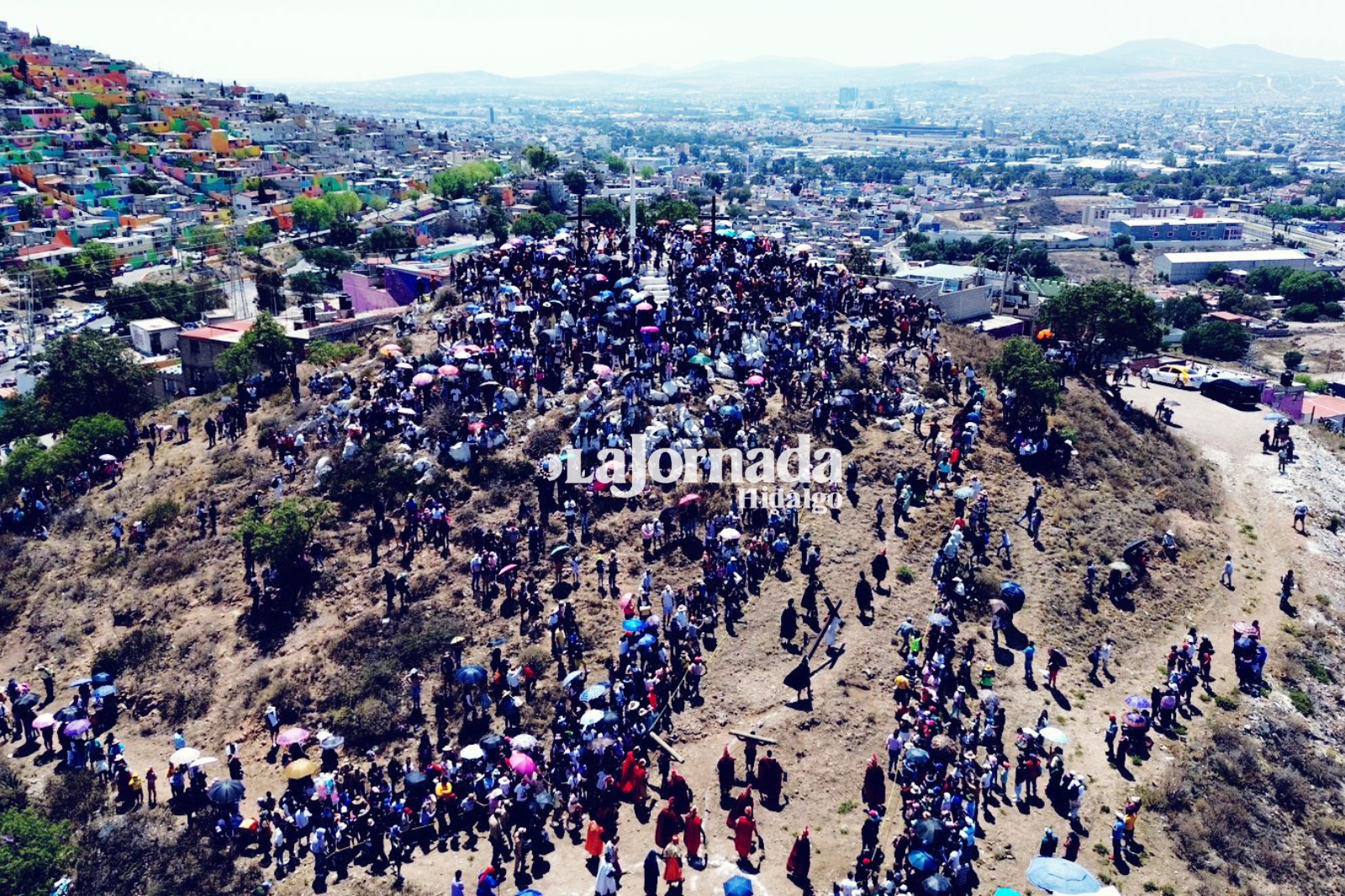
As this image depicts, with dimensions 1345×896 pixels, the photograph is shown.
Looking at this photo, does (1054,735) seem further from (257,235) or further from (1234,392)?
(257,235)

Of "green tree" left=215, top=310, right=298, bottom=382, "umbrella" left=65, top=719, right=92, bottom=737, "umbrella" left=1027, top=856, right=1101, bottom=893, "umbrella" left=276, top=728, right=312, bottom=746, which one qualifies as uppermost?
"green tree" left=215, top=310, right=298, bottom=382

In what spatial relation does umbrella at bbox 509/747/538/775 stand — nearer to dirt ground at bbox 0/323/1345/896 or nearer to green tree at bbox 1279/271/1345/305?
dirt ground at bbox 0/323/1345/896

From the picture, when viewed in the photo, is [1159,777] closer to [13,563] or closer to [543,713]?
[543,713]

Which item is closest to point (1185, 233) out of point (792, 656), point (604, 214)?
point (604, 214)

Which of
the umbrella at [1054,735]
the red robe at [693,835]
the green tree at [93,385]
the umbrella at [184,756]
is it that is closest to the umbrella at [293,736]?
the umbrella at [184,756]

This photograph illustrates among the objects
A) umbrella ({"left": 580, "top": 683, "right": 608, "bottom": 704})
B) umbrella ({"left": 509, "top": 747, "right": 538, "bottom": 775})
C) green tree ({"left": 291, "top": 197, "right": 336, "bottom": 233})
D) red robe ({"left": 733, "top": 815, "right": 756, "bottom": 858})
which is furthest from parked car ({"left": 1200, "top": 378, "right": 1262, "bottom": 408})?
green tree ({"left": 291, "top": 197, "right": 336, "bottom": 233})

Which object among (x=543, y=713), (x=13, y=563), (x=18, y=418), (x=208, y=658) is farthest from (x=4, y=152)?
(x=543, y=713)
